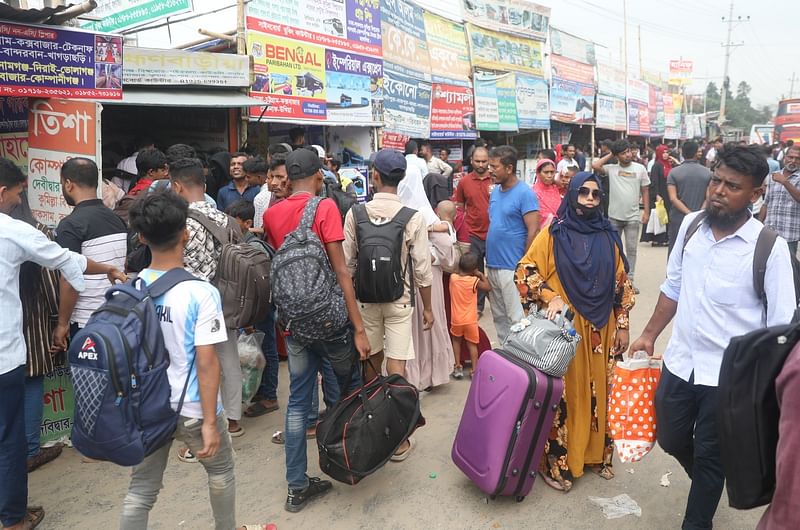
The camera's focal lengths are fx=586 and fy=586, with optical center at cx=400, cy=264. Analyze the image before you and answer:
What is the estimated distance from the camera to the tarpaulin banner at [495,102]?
12.1 m

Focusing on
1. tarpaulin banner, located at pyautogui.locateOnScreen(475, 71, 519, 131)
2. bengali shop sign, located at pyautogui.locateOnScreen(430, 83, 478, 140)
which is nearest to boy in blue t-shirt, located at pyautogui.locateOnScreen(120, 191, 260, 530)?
bengali shop sign, located at pyautogui.locateOnScreen(430, 83, 478, 140)

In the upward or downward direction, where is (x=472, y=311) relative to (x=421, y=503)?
upward

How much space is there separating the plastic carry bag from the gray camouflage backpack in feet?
3.28

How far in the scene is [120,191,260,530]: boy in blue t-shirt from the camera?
218 centimetres

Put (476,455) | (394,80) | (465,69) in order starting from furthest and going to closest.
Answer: (465,69) < (394,80) < (476,455)

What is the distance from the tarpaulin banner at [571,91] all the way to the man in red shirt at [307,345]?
12842 millimetres

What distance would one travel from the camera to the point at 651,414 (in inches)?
109

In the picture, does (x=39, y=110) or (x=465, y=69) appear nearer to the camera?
(x=39, y=110)

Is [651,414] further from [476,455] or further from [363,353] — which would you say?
[363,353]

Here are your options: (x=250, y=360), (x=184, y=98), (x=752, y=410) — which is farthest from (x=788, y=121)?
(x=752, y=410)

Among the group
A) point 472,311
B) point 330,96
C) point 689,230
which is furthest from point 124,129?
point 689,230

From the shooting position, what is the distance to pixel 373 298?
132 inches

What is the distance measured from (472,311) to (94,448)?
318 cm

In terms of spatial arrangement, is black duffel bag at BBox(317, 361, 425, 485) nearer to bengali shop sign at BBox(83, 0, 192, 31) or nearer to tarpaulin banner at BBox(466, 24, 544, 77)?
bengali shop sign at BBox(83, 0, 192, 31)
